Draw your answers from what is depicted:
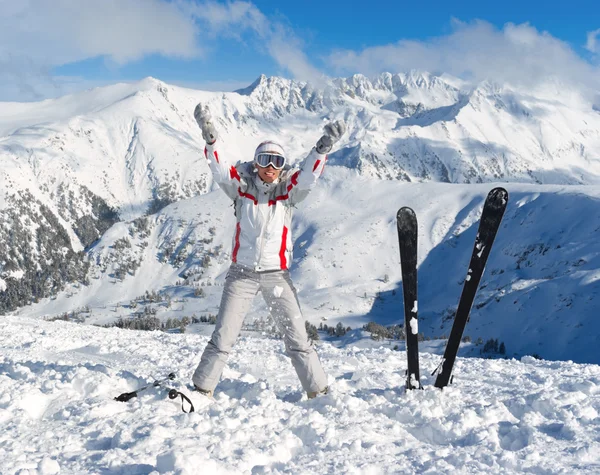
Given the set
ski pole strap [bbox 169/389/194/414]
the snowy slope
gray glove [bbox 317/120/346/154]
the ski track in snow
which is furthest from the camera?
the snowy slope

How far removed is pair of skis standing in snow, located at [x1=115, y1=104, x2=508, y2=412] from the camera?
6.55 m

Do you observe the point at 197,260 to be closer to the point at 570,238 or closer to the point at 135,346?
the point at 570,238

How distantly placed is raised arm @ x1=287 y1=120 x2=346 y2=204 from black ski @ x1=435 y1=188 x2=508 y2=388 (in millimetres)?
2235

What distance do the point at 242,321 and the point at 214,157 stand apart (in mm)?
2313

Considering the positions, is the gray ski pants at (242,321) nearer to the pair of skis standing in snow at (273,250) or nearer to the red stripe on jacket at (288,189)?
the pair of skis standing in snow at (273,250)

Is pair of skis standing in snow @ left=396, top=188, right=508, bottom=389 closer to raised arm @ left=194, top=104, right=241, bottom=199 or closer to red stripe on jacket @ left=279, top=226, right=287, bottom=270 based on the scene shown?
red stripe on jacket @ left=279, top=226, right=287, bottom=270

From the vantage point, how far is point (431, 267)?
456 ft

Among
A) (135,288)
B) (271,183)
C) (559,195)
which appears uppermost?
(559,195)

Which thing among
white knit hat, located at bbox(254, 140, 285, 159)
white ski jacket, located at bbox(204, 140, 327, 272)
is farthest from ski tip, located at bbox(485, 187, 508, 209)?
white knit hat, located at bbox(254, 140, 285, 159)

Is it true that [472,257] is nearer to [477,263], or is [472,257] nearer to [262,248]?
[477,263]

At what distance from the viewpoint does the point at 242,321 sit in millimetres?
6734

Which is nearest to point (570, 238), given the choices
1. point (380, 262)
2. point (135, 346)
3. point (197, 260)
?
point (380, 262)

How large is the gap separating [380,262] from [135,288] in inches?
3130

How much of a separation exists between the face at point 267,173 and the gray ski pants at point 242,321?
127 cm
